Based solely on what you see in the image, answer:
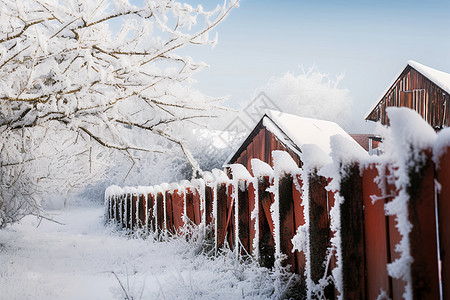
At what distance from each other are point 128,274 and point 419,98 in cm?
1333

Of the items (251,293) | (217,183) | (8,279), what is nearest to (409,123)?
(251,293)

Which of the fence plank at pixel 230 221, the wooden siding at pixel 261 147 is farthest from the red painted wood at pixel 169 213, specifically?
the wooden siding at pixel 261 147

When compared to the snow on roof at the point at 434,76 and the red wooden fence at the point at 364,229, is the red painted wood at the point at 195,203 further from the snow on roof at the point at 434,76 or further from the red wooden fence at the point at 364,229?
the snow on roof at the point at 434,76

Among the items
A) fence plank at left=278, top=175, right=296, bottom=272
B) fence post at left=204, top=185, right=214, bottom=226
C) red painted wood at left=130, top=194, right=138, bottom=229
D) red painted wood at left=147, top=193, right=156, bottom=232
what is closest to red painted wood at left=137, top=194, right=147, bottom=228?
red painted wood at left=147, top=193, right=156, bottom=232

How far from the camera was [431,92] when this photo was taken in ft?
43.1

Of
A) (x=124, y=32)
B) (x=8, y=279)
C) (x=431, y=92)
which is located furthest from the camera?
(x=431, y=92)

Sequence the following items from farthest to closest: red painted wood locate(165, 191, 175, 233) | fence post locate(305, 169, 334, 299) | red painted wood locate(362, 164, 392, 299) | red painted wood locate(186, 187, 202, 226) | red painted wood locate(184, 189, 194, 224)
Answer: red painted wood locate(165, 191, 175, 233) → red painted wood locate(184, 189, 194, 224) → red painted wood locate(186, 187, 202, 226) → fence post locate(305, 169, 334, 299) → red painted wood locate(362, 164, 392, 299)

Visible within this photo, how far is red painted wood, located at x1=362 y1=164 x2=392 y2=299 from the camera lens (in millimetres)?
1941

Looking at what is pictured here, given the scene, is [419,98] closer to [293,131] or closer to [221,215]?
[293,131]

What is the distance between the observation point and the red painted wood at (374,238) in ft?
6.37

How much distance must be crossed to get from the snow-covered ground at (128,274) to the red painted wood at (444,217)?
4.37 feet

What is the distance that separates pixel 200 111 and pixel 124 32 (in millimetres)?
1320

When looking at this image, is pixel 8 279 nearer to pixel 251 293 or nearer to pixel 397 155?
pixel 251 293

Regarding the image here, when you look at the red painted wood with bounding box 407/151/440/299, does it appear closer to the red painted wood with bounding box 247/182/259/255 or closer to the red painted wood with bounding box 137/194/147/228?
the red painted wood with bounding box 247/182/259/255
